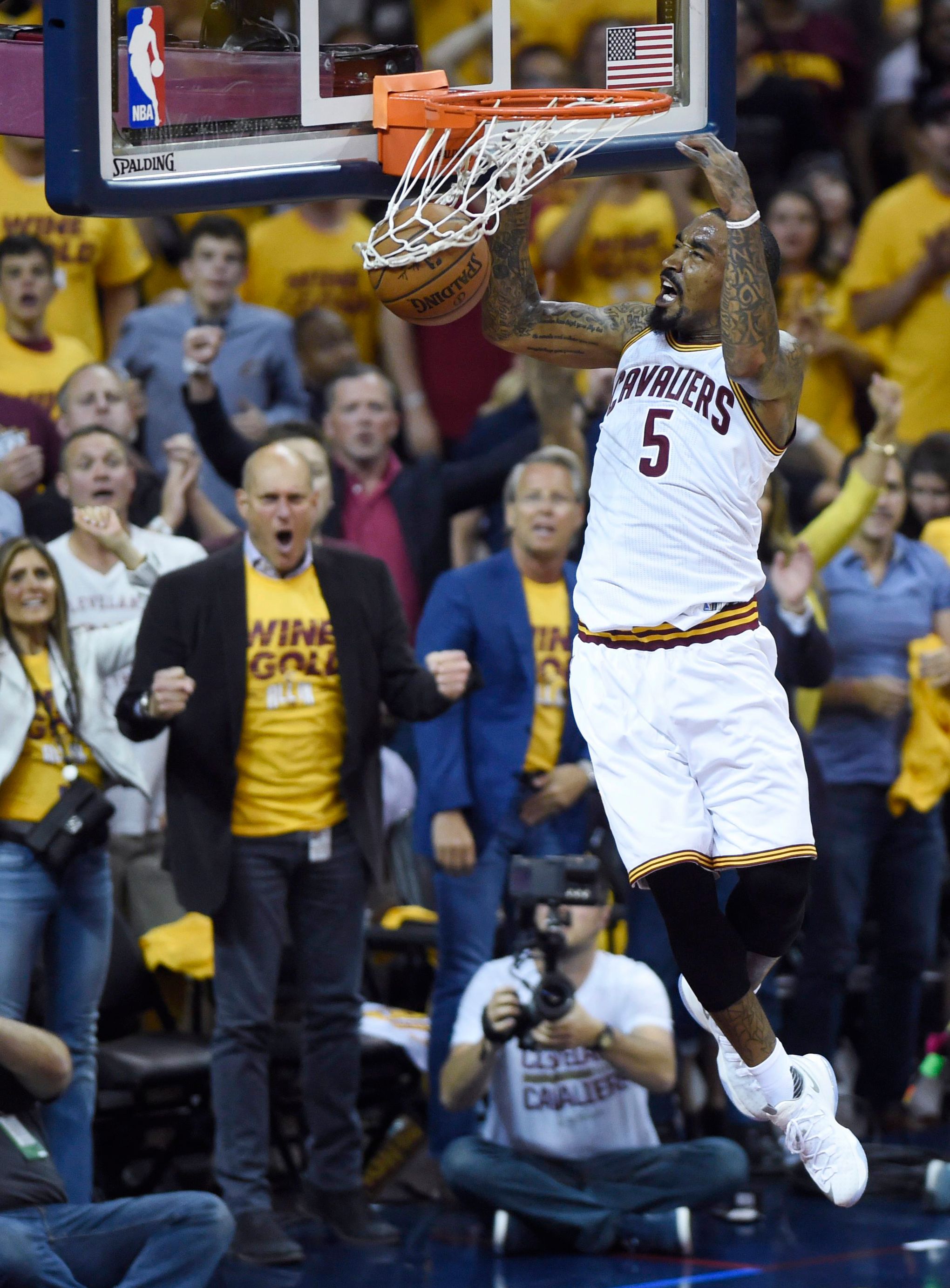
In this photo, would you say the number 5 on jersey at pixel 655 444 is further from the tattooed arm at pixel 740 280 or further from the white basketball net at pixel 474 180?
the white basketball net at pixel 474 180

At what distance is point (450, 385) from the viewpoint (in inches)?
400

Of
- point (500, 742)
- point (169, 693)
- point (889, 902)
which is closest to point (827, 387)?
point (889, 902)

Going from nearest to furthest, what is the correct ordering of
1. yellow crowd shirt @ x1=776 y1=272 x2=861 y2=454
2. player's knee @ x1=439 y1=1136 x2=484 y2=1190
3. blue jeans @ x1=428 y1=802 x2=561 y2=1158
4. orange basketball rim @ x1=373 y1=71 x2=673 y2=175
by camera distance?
orange basketball rim @ x1=373 y1=71 x2=673 y2=175 → player's knee @ x1=439 y1=1136 x2=484 y2=1190 → blue jeans @ x1=428 y1=802 x2=561 y2=1158 → yellow crowd shirt @ x1=776 y1=272 x2=861 y2=454

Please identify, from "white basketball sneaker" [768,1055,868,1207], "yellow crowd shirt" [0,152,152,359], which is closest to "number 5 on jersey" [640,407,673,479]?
"white basketball sneaker" [768,1055,868,1207]

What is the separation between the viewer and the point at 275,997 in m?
7.47

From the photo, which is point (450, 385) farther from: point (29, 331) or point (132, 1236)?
point (132, 1236)

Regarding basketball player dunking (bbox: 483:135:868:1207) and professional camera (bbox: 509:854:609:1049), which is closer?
basketball player dunking (bbox: 483:135:868:1207)

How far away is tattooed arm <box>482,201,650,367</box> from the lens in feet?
17.7

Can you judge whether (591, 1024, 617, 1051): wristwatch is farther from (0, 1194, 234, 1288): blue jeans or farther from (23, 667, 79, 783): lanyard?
(23, 667, 79, 783): lanyard

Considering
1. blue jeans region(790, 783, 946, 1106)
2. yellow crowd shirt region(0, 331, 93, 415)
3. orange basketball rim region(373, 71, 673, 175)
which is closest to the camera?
orange basketball rim region(373, 71, 673, 175)

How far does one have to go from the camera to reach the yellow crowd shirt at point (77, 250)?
9.09 m

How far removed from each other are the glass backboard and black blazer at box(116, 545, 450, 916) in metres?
2.08

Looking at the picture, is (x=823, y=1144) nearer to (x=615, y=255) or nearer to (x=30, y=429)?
(x=30, y=429)

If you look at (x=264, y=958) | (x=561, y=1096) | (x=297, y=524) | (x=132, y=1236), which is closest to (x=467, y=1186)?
(x=561, y=1096)
